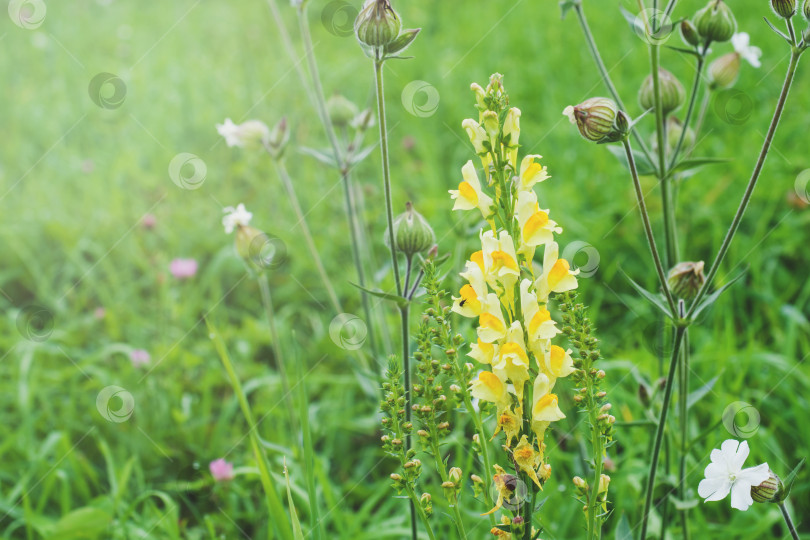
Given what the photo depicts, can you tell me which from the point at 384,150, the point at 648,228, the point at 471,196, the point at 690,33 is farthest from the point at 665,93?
the point at 471,196

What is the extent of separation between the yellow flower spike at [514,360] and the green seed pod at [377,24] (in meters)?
0.54

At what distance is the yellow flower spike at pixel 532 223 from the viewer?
82cm

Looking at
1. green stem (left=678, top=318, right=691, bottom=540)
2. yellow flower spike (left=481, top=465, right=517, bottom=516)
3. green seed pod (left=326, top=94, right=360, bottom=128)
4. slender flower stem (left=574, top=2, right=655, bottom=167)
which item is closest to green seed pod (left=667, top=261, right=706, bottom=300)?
green stem (left=678, top=318, right=691, bottom=540)

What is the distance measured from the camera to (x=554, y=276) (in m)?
0.84

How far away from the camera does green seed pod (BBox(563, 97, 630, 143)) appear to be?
3.17ft

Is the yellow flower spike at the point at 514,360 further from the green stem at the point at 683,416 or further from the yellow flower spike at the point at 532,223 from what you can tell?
the green stem at the point at 683,416

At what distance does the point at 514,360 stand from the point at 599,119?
0.39 m

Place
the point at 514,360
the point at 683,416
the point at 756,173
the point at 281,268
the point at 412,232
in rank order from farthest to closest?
the point at 281,268 → the point at 683,416 → the point at 412,232 → the point at 756,173 → the point at 514,360

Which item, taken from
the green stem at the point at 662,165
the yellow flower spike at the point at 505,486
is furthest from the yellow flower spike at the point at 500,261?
the green stem at the point at 662,165

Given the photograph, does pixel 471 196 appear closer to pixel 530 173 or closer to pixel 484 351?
pixel 530 173

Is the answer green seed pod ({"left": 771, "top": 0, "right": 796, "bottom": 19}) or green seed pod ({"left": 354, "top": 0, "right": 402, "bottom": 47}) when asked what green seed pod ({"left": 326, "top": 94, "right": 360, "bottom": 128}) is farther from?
green seed pod ({"left": 771, "top": 0, "right": 796, "bottom": 19})

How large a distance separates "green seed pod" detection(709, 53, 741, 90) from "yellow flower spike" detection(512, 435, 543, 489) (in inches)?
38.7

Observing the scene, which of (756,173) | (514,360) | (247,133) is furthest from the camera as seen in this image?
(247,133)

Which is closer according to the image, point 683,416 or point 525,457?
point 525,457
